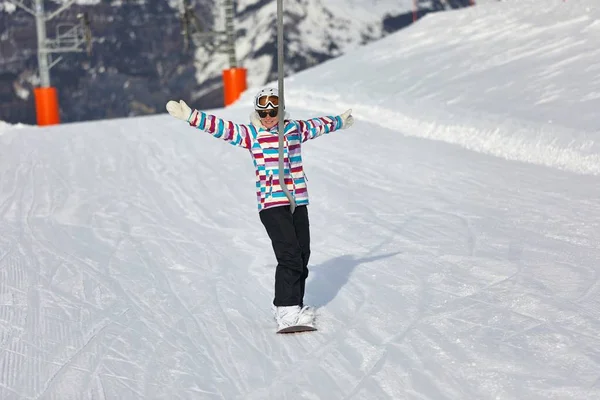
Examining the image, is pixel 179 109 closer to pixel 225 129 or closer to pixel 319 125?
pixel 225 129

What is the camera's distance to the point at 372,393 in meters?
4.59

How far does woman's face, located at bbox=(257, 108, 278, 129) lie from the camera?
18.6 ft

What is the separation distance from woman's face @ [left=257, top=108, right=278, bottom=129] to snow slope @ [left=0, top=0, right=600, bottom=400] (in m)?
1.16

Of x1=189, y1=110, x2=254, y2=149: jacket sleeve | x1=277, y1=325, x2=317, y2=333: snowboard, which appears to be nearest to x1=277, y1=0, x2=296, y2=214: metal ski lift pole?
x1=189, y1=110, x2=254, y2=149: jacket sleeve

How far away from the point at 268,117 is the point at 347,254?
2290 mm

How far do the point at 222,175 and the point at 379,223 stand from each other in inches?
127

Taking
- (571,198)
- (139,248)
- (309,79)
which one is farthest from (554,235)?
(309,79)

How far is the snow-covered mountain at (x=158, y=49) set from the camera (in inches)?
1387

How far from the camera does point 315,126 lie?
5.98 metres

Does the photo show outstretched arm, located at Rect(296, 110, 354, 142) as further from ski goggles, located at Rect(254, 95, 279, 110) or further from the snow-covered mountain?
the snow-covered mountain

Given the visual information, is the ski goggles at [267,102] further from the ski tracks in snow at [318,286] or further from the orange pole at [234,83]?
the orange pole at [234,83]

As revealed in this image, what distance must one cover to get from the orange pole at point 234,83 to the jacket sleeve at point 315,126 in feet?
57.3

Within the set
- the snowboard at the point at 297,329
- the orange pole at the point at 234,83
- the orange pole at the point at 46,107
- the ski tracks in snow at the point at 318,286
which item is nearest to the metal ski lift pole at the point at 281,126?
the snowboard at the point at 297,329

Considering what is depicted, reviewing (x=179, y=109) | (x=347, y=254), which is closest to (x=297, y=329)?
(x=179, y=109)
